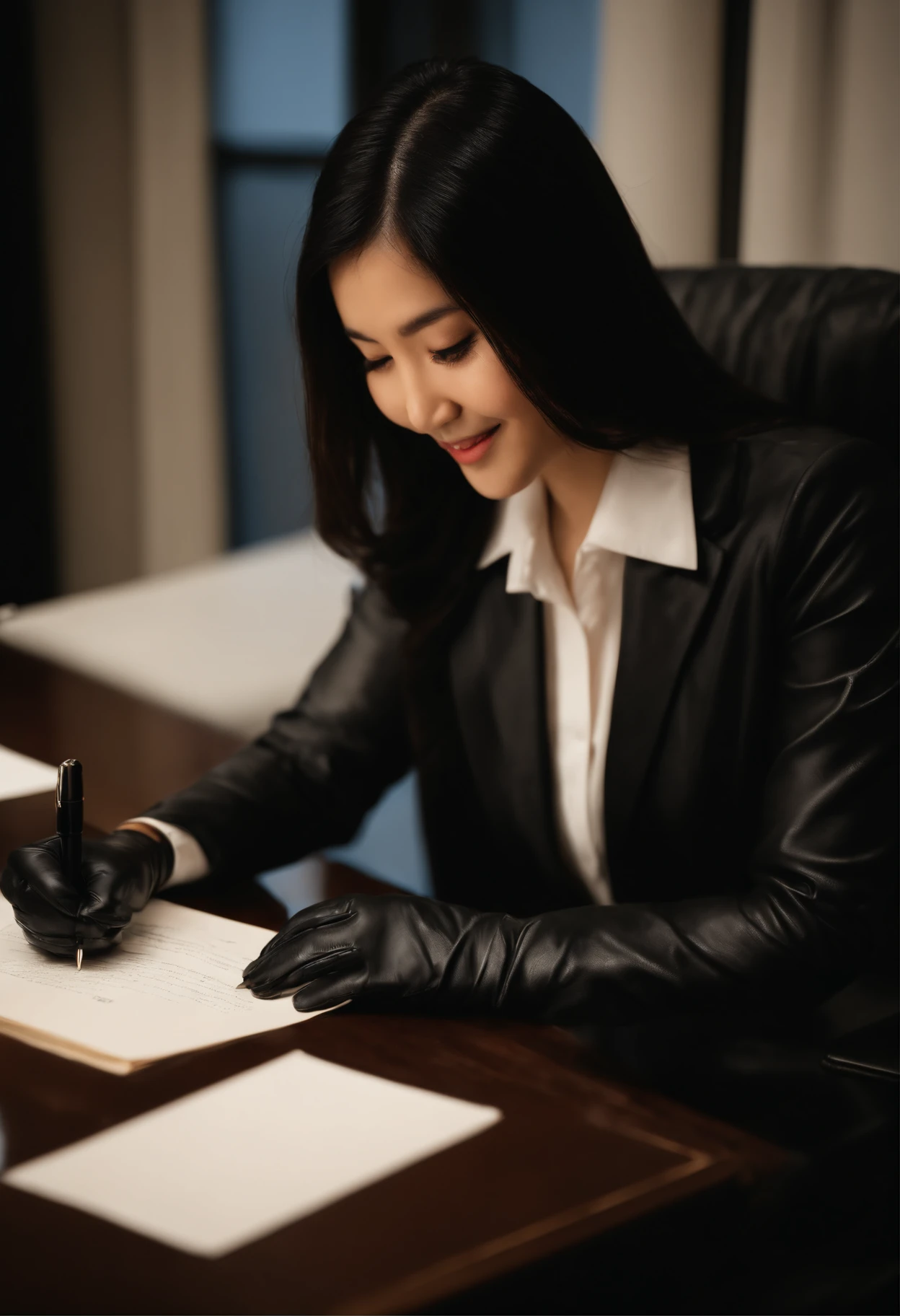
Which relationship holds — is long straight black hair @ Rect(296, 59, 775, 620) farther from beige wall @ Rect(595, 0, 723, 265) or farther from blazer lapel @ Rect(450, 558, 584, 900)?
beige wall @ Rect(595, 0, 723, 265)

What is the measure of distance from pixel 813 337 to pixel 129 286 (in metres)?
2.66

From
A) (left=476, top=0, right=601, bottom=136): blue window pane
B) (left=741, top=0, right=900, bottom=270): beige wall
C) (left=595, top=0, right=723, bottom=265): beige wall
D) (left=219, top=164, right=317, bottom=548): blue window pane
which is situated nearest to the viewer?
(left=741, top=0, right=900, bottom=270): beige wall

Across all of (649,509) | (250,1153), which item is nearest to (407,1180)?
(250,1153)

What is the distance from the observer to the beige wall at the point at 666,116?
2.27m

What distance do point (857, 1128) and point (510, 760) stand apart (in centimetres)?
50

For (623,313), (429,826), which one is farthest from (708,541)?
(429,826)

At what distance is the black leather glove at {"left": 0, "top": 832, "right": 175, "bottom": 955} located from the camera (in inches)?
43.6

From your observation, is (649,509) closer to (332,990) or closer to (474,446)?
(474,446)

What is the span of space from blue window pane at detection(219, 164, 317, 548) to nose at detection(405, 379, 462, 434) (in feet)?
8.86

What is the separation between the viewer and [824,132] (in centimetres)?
213

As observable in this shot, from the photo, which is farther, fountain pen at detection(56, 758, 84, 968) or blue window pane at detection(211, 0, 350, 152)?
blue window pane at detection(211, 0, 350, 152)

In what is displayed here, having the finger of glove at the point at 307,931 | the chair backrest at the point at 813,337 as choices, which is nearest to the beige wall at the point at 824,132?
the chair backrest at the point at 813,337

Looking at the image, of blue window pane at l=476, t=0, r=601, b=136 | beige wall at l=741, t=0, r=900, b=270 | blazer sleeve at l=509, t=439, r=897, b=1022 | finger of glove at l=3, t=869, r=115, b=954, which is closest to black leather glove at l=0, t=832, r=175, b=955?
finger of glove at l=3, t=869, r=115, b=954

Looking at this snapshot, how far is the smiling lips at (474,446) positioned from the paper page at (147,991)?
1.53 feet
